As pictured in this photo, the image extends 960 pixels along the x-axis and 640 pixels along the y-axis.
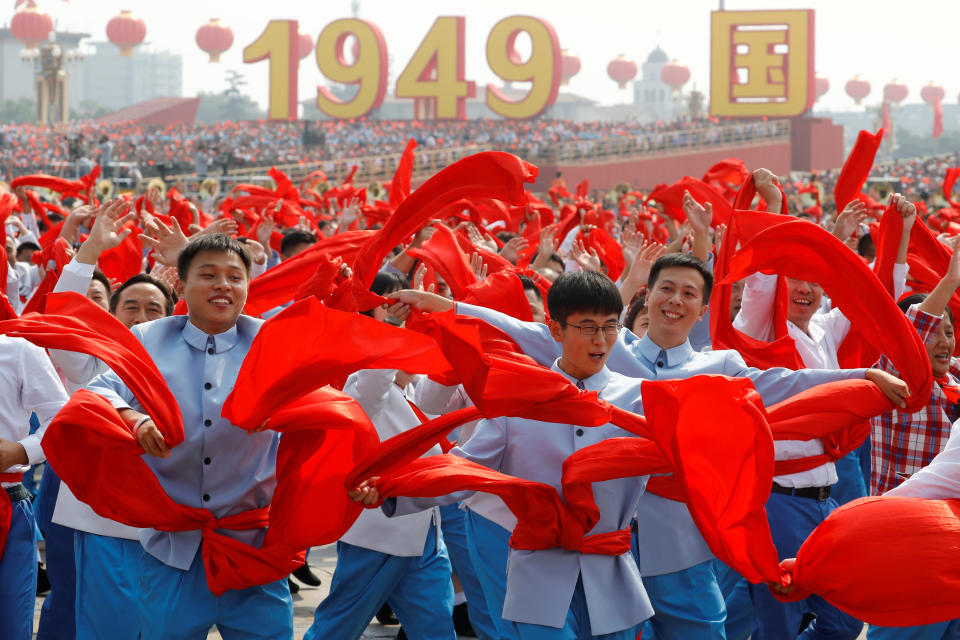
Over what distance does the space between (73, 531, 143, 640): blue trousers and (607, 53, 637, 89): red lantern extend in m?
93.2

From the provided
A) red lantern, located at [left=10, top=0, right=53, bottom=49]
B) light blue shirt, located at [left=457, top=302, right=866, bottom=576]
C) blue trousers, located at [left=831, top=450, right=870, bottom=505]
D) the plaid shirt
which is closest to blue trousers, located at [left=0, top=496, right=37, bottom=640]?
light blue shirt, located at [left=457, top=302, right=866, bottom=576]

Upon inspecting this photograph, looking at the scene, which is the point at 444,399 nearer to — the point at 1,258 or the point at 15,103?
the point at 1,258

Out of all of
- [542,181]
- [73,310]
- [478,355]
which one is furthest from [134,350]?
[542,181]

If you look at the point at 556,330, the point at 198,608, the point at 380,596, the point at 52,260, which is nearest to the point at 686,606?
the point at 556,330

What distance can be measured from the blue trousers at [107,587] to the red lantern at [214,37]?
7582 centimetres

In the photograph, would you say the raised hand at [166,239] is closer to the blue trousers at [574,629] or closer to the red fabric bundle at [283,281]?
the red fabric bundle at [283,281]

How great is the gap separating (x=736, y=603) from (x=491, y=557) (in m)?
1.15

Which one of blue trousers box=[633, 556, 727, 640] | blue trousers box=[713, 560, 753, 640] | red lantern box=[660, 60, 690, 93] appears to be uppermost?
red lantern box=[660, 60, 690, 93]

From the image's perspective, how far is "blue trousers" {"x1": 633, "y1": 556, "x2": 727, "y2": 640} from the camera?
3.66 meters

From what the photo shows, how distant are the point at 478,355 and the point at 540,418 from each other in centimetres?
25

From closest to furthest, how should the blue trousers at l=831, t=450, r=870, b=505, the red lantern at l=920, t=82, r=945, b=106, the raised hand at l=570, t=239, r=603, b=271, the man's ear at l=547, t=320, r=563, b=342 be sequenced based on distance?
the man's ear at l=547, t=320, r=563, b=342 < the blue trousers at l=831, t=450, r=870, b=505 < the raised hand at l=570, t=239, r=603, b=271 < the red lantern at l=920, t=82, r=945, b=106

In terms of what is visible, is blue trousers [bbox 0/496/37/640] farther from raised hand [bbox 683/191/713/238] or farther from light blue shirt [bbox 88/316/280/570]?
raised hand [bbox 683/191/713/238]

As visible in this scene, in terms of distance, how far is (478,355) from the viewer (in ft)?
9.84

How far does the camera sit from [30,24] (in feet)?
263
